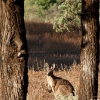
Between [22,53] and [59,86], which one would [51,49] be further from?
[22,53]

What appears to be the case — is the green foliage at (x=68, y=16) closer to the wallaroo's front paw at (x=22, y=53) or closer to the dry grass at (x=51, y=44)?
the wallaroo's front paw at (x=22, y=53)

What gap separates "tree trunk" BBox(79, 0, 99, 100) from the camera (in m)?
9.20

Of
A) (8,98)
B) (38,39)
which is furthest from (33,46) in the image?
(8,98)

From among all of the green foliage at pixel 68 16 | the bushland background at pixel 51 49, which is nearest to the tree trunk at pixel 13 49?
the green foliage at pixel 68 16

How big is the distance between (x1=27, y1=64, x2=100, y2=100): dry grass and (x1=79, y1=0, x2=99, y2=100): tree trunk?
5.45 ft

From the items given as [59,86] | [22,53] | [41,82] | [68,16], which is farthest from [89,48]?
[41,82]

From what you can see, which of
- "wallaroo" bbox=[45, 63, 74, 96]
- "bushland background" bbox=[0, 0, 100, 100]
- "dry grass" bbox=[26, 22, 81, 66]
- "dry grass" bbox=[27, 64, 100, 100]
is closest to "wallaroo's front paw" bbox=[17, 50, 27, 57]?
"dry grass" bbox=[27, 64, 100, 100]

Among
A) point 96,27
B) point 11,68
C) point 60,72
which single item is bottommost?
point 60,72

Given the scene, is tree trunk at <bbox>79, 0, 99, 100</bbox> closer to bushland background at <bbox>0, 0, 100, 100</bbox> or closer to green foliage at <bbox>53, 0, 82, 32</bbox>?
green foliage at <bbox>53, 0, 82, 32</bbox>

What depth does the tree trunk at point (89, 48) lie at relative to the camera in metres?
9.20

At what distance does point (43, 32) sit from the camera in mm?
28250

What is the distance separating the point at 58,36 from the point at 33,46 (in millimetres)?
1726

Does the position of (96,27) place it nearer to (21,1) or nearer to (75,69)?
(21,1)

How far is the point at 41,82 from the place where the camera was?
13664 mm
